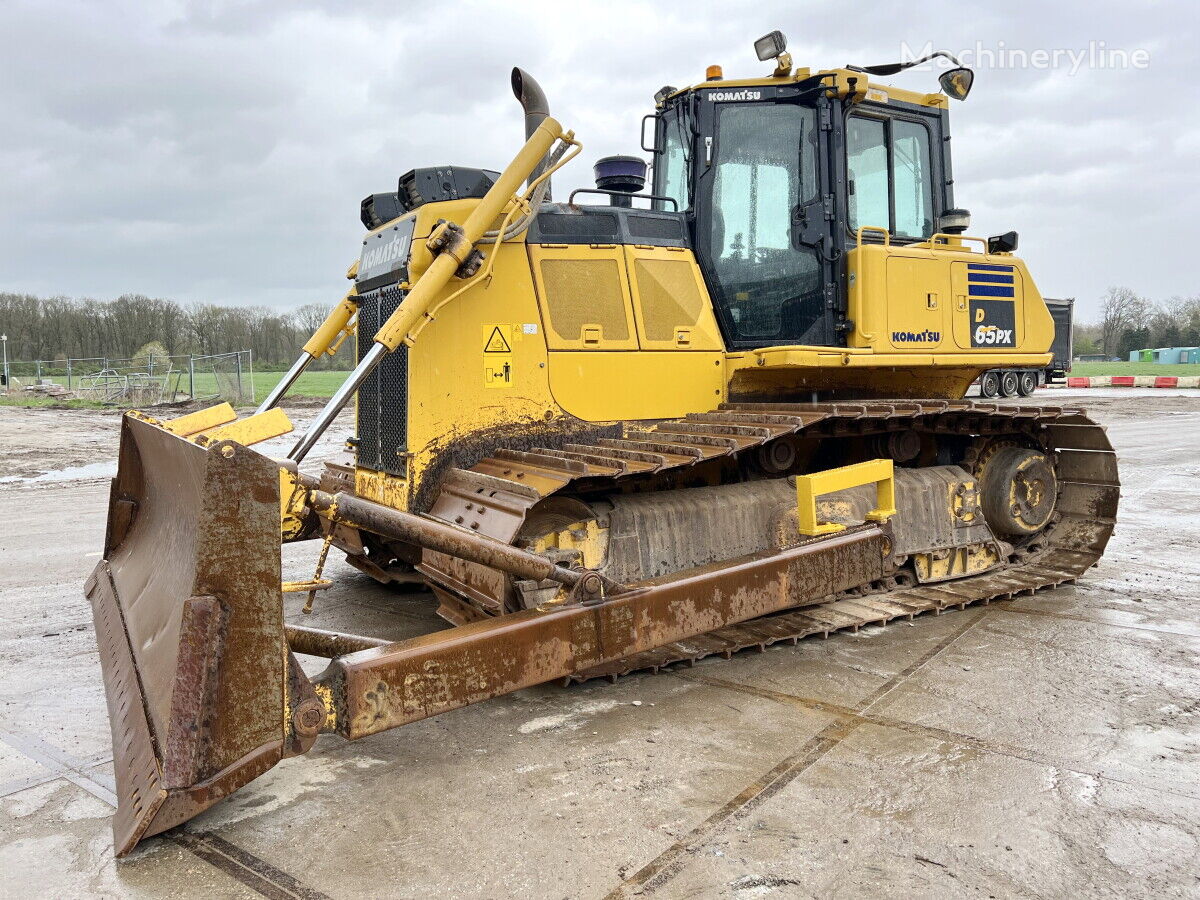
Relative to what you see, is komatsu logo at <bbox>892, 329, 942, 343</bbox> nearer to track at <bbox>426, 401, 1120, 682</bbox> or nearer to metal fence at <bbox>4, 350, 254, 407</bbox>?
track at <bbox>426, 401, 1120, 682</bbox>

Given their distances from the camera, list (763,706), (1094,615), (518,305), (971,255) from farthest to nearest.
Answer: (971,255)
(1094,615)
(518,305)
(763,706)

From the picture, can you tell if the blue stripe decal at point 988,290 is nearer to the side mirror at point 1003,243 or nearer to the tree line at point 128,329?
the side mirror at point 1003,243

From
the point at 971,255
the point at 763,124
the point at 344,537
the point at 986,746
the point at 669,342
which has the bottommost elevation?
the point at 986,746

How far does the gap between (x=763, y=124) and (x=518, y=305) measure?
1940 mm

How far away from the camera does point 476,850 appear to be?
2.89m

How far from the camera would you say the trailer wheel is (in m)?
16.4

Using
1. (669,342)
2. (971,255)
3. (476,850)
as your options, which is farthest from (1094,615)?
(476,850)

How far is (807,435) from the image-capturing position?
5.24 m

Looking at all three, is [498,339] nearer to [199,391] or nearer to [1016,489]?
[1016,489]

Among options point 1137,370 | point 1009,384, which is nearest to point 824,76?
point 1009,384

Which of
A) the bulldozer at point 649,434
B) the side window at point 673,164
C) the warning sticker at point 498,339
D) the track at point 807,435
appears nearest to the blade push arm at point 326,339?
the bulldozer at point 649,434

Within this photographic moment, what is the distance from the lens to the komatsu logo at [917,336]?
5.54 meters

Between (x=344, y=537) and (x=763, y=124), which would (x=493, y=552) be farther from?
(x=763, y=124)

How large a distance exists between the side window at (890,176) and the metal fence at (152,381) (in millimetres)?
22482
